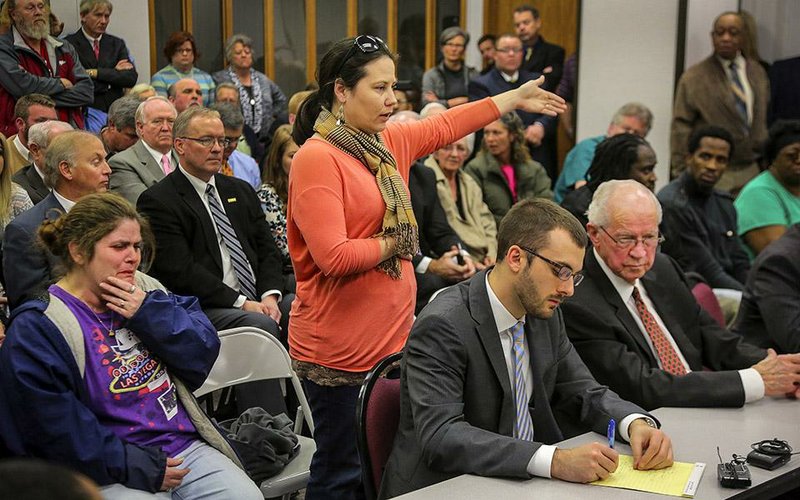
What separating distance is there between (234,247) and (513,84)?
11.4 feet

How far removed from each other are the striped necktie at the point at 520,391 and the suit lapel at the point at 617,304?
604mm

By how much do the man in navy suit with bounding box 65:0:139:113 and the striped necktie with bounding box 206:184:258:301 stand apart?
2.19 m

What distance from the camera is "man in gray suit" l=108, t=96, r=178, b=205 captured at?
429cm

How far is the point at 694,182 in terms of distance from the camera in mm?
4992

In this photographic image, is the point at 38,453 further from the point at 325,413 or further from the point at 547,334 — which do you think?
the point at 547,334

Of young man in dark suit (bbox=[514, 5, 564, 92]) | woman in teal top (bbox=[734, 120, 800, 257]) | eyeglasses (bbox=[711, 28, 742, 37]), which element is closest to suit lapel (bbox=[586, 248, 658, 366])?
woman in teal top (bbox=[734, 120, 800, 257])

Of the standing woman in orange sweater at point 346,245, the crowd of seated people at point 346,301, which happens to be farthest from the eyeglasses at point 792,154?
the standing woman in orange sweater at point 346,245

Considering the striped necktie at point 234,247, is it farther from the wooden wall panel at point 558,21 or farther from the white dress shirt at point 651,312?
the wooden wall panel at point 558,21

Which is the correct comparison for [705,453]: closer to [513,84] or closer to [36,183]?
[36,183]

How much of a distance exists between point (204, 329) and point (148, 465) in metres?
0.42

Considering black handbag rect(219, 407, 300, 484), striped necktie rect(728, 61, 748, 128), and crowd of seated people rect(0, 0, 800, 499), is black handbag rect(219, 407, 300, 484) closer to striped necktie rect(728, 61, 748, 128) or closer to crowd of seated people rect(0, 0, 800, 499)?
crowd of seated people rect(0, 0, 800, 499)

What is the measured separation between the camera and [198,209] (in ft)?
12.8

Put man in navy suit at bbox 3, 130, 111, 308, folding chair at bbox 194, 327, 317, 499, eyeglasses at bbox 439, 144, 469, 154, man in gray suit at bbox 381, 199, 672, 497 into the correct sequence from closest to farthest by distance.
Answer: man in gray suit at bbox 381, 199, 672, 497 → folding chair at bbox 194, 327, 317, 499 → man in navy suit at bbox 3, 130, 111, 308 → eyeglasses at bbox 439, 144, 469, 154

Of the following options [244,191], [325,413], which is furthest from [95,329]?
[244,191]
